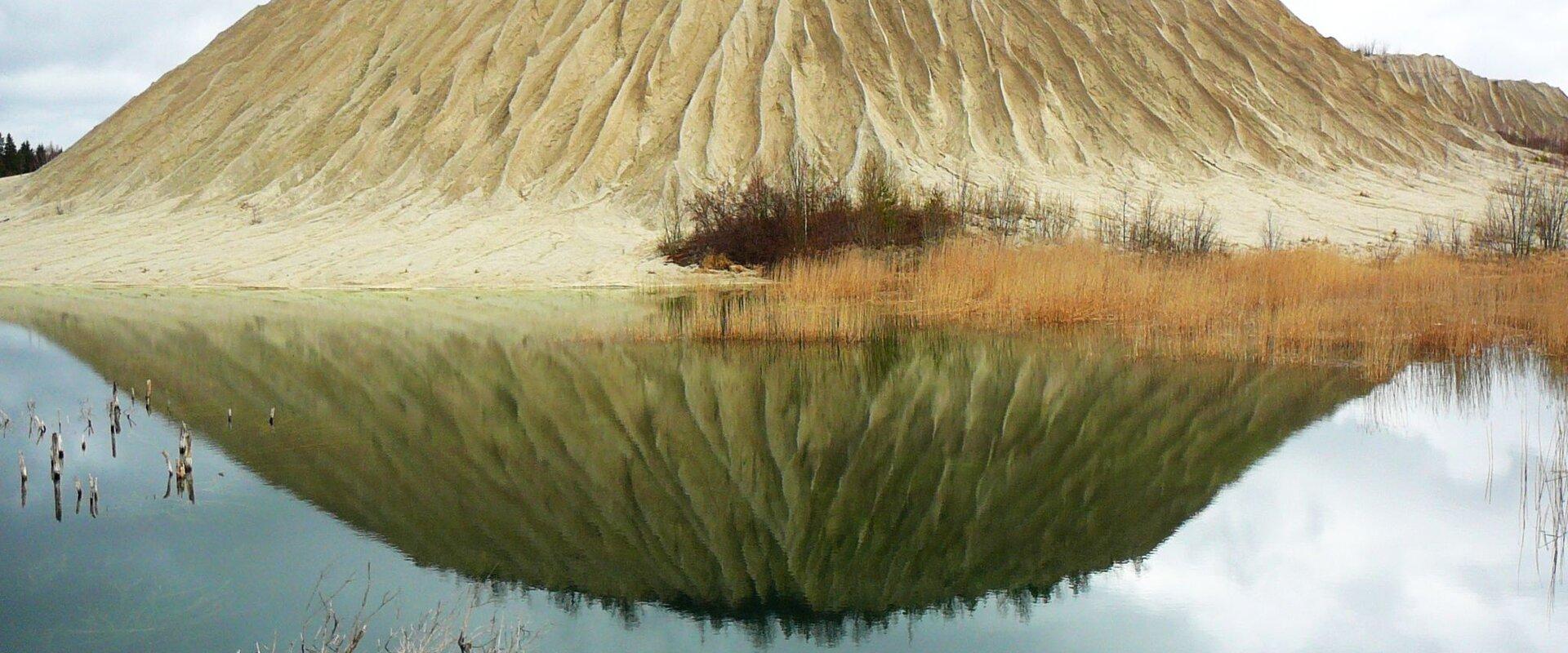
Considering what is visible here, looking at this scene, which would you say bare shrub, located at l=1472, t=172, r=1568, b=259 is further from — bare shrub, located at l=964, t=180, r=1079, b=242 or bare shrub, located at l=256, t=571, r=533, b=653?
bare shrub, located at l=256, t=571, r=533, b=653

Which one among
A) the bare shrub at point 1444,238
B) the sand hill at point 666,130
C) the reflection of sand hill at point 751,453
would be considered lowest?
the reflection of sand hill at point 751,453

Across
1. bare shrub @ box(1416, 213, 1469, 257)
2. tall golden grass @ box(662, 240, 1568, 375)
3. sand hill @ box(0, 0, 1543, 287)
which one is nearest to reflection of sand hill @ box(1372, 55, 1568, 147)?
sand hill @ box(0, 0, 1543, 287)

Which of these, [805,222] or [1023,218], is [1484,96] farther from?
[805,222]

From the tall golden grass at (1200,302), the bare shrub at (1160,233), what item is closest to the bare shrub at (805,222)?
the tall golden grass at (1200,302)

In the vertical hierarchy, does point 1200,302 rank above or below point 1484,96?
below

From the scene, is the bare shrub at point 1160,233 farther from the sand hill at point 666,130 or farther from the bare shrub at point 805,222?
the bare shrub at point 805,222

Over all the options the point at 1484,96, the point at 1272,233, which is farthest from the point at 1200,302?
the point at 1484,96
